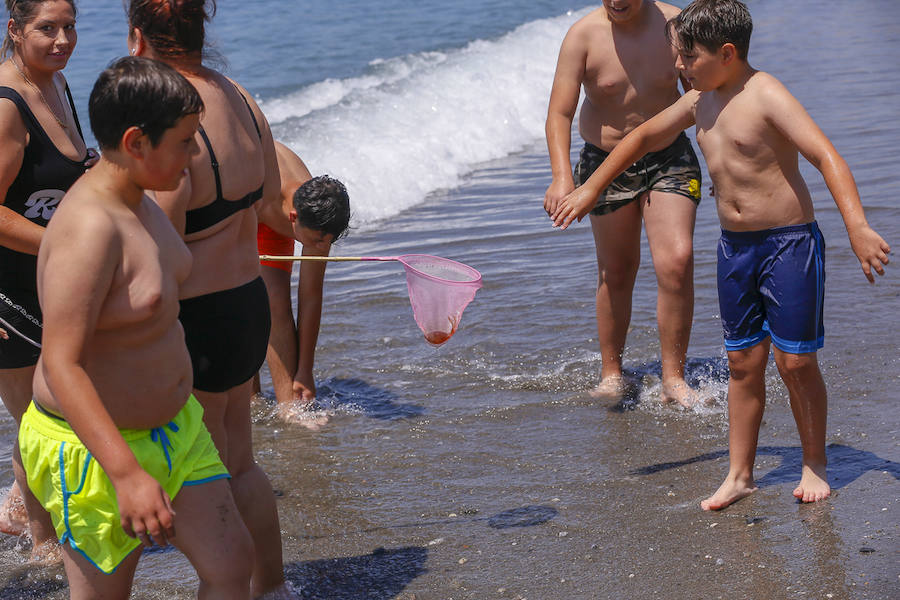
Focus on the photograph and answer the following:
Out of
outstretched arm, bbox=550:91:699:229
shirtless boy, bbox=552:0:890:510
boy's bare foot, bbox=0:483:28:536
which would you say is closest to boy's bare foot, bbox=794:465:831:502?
shirtless boy, bbox=552:0:890:510

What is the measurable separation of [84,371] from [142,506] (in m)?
0.32

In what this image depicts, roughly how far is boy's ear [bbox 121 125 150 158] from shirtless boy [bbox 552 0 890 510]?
2.08 meters

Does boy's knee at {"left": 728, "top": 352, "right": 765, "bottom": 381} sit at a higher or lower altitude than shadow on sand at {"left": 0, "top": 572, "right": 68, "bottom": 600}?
higher

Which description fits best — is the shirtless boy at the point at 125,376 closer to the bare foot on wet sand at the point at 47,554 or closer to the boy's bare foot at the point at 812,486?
the bare foot on wet sand at the point at 47,554

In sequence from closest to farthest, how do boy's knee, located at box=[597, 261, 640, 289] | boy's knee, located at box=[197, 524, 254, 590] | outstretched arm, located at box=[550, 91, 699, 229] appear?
boy's knee, located at box=[197, 524, 254, 590], outstretched arm, located at box=[550, 91, 699, 229], boy's knee, located at box=[597, 261, 640, 289]

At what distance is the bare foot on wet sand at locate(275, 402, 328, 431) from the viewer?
5.10 metres

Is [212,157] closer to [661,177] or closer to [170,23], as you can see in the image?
[170,23]

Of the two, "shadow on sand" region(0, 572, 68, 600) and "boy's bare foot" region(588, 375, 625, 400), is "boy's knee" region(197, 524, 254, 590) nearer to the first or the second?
"shadow on sand" region(0, 572, 68, 600)

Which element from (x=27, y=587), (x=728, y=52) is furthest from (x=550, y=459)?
(x=27, y=587)

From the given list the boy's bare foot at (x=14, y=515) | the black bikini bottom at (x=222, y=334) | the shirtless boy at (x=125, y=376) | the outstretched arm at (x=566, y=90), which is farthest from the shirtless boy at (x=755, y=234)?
the boy's bare foot at (x=14, y=515)

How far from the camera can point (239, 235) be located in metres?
3.20

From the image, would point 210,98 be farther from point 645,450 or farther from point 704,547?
point 645,450

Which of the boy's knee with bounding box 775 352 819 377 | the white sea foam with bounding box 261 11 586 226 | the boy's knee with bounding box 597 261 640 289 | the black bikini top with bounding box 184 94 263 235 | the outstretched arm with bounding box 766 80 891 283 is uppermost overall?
the black bikini top with bounding box 184 94 263 235

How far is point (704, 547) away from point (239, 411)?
1555mm
